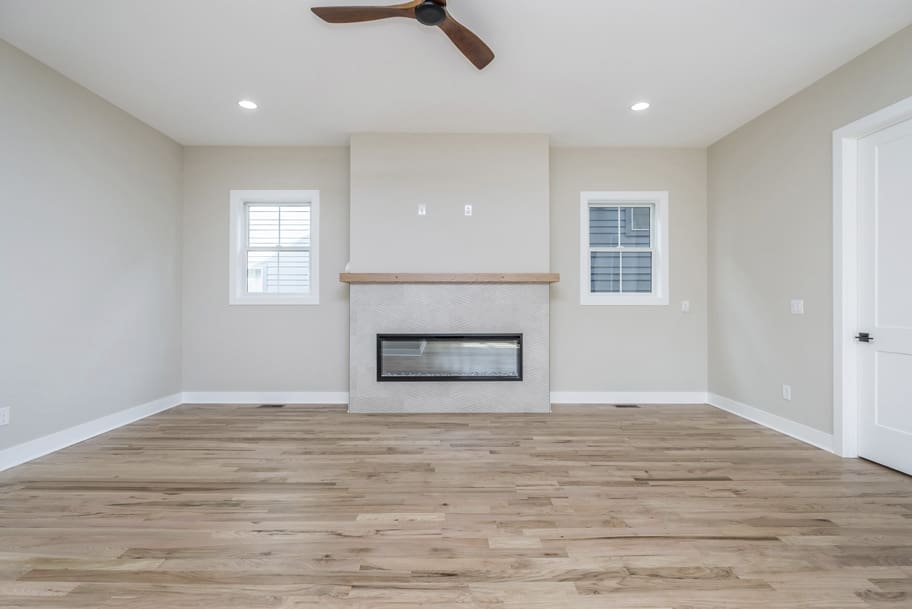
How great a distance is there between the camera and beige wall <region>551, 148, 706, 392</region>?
447 cm

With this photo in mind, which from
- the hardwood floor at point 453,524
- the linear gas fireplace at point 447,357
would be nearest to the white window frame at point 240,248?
the linear gas fireplace at point 447,357

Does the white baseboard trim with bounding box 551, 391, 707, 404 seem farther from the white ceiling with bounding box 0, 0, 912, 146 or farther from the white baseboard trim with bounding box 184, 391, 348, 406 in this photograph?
the white ceiling with bounding box 0, 0, 912, 146

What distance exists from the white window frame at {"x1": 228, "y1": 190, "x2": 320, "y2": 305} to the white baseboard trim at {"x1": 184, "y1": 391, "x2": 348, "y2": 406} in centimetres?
97

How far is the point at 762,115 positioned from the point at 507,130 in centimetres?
224

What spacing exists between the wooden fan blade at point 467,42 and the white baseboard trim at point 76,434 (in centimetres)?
378

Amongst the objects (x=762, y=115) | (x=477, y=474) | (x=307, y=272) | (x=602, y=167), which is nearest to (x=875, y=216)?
(x=762, y=115)

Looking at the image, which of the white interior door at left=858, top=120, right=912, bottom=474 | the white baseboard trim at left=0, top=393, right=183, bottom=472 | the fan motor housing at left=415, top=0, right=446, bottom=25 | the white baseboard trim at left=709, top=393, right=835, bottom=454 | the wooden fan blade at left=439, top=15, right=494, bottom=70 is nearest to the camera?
the fan motor housing at left=415, top=0, right=446, bottom=25

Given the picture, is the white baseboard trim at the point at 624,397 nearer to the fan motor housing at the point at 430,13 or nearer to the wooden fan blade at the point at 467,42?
the wooden fan blade at the point at 467,42

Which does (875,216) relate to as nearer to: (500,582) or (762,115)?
(762,115)

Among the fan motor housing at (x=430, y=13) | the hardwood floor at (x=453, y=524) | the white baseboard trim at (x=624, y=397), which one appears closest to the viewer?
the hardwood floor at (x=453, y=524)

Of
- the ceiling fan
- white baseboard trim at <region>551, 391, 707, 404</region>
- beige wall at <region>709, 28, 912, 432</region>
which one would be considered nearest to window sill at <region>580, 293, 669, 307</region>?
beige wall at <region>709, 28, 912, 432</region>

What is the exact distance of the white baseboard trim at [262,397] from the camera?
14.5 feet

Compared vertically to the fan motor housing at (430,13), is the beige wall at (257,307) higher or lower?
lower

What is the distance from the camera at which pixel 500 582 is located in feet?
5.14
